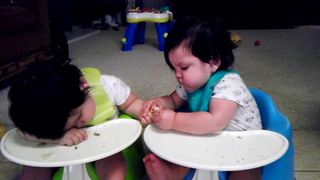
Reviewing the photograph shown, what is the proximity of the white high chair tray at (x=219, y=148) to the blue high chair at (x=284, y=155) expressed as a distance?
63mm

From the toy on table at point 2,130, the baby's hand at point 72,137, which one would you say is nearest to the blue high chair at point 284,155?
the baby's hand at point 72,137

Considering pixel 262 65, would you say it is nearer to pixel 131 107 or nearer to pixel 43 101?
pixel 131 107

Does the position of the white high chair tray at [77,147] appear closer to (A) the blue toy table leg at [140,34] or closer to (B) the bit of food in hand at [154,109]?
(B) the bit of food in hand at [154,109]

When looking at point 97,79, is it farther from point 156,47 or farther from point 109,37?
point 109,37

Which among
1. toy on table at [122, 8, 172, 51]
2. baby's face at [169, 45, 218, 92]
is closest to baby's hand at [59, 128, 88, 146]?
baby's face at [169, 45, 218, 92]

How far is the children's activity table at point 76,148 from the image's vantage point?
1.90ft

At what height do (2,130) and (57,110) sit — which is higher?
(57,110)

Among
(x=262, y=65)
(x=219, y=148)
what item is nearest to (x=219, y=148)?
(x=219, y=148)

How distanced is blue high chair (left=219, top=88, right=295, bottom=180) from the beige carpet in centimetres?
37

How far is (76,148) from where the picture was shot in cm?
63

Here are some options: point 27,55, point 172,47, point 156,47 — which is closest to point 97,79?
point 172,47

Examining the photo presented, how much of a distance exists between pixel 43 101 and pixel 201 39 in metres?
0.31

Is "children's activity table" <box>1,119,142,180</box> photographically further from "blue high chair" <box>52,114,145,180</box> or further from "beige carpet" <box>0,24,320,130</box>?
"beige carpet" <box>0,24,320,130</box>

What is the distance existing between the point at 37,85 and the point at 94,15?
2736 mm
